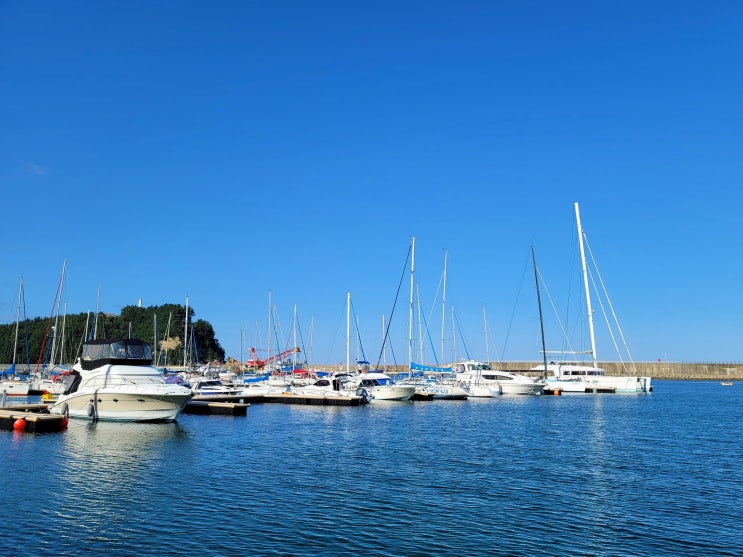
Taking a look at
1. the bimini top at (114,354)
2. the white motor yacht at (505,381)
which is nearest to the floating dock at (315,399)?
the white motor yacht at (505,381)

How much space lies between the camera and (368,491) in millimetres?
25047

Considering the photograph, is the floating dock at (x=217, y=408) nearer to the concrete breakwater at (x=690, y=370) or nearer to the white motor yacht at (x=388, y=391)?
the white motor yacht at (x=388, y=391)

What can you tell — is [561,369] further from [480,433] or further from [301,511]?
[301,511]

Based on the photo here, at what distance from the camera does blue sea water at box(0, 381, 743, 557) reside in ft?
60.3

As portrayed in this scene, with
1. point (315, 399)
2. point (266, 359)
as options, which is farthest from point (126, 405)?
point (266, 359)

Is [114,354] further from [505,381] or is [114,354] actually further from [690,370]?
[690,370]

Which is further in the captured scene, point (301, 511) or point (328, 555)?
point (301, 511)

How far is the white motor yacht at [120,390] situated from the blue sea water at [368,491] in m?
1.38

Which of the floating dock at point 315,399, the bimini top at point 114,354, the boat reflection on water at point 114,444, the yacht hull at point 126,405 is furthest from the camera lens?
the floating dock at point 315,399

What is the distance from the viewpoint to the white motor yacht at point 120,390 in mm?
43844

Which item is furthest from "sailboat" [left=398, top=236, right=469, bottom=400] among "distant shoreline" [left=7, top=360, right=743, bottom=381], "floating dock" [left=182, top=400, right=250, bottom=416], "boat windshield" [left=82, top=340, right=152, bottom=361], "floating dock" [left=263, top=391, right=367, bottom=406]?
"distant shoreline" [left=7, top=360, right=743, bottom=381]

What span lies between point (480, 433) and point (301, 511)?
25046 mm

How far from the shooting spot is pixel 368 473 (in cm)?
2902

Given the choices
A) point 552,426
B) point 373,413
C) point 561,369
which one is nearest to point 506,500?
point 552,426
